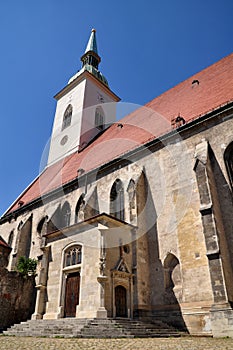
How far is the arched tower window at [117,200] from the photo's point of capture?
1562 cm

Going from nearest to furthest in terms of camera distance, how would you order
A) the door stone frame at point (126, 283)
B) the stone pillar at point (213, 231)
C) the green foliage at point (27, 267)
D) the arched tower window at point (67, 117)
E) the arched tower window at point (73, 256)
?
the stone pillar at point (213, 231) < the door stone frame at point (126, 283) < the arched tower window at point (73, 256) < the green foliage at point (27, 267) < the arched tower window at point (67, 117)

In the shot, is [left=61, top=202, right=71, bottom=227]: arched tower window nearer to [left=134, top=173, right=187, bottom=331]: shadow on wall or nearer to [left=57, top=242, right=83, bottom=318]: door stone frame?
[left=57, top=242, right=83, bottom=318]: door stone frame

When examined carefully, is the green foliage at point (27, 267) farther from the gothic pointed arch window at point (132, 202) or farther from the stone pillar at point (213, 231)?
the stone pillar at point (213, 231)

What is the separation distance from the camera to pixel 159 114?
18953 mm

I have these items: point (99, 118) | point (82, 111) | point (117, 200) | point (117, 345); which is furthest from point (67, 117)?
point (117, 345)

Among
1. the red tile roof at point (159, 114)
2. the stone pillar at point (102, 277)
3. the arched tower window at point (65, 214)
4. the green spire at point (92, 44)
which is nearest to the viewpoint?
the stone pillar at point (102, 277)

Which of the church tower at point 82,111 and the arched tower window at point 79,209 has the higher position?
the church tower at point 82,111

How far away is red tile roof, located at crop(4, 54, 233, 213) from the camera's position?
608 inches

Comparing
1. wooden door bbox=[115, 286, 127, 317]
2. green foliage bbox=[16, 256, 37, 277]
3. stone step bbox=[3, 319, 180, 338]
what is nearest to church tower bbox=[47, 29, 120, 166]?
green foliage bbox=[16, 256, 37, 277]

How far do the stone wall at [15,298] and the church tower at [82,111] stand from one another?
1290cm

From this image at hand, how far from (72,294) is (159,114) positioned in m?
12.4

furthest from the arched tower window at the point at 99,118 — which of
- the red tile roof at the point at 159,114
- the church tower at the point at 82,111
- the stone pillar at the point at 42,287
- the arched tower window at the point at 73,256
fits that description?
the arched tower window at the point at 73,256

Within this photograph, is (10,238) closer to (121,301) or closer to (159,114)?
(121,301)

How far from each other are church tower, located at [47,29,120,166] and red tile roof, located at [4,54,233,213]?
3.66 m
